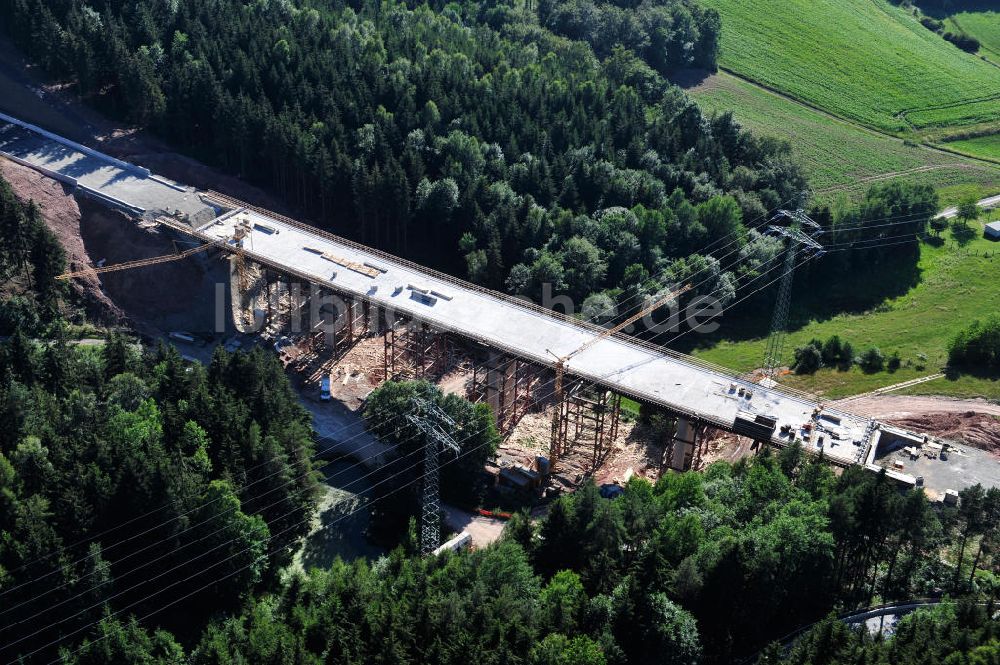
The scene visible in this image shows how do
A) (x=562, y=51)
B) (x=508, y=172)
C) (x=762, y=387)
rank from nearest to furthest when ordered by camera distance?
(x=762, y=387), (x=508, y=172), (x=562, y=51)

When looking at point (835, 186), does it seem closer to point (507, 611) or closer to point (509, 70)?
point (509, 70)

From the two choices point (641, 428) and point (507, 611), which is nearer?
point (507, 611)

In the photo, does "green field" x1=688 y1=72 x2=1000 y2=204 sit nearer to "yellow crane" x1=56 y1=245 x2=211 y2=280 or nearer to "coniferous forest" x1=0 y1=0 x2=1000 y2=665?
"coniferous forest" x1=0 y1=0 x2=1000 y2=665

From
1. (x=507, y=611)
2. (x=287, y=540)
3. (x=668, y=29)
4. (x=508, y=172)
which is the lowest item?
(x=287, y=540)

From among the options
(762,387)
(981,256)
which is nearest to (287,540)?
(762,387)

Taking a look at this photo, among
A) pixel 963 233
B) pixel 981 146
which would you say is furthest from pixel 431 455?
pixel 981 146

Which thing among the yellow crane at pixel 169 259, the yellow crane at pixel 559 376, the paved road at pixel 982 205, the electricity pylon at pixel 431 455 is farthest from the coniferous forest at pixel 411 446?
the paved road at pixel 982 205

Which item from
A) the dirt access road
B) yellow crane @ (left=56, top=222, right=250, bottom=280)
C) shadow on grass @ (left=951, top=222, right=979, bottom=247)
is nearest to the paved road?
shadow on grass @ (left=951, top=222, right=979, bottom=247)

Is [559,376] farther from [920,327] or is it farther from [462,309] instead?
[920,327]
